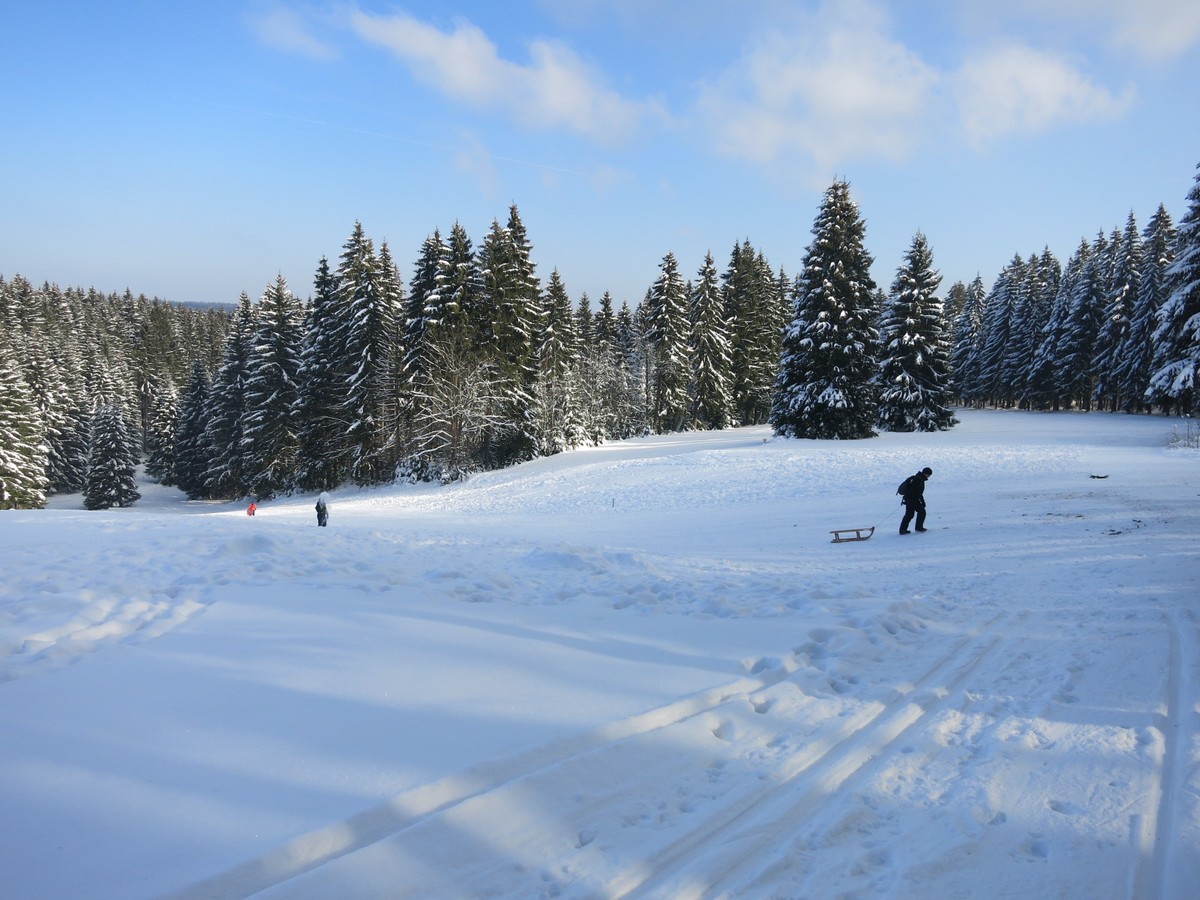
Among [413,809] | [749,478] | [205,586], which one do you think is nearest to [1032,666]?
[413,809]

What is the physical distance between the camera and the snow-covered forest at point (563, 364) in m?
32.2

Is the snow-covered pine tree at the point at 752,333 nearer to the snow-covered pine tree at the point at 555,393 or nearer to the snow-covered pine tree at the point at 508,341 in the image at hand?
the snow-covered pine tree at the point at 555,393

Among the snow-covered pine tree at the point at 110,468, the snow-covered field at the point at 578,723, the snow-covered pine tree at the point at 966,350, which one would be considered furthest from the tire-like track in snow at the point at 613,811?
the snow-covered pine tree at the point at 966,350

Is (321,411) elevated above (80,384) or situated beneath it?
situated beneath

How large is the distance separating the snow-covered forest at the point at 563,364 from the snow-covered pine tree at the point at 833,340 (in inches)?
4.2

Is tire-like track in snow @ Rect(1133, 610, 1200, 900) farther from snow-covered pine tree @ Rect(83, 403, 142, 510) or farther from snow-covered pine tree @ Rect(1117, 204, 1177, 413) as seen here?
snow-covered pine tree @ Rect(83, 403, 142, 510)

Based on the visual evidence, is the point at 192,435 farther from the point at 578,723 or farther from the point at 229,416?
the point at 578,723

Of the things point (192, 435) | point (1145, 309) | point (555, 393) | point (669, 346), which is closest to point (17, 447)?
point (192, 435)

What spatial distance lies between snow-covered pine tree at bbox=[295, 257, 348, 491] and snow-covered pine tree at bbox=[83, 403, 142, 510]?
22.8 meters

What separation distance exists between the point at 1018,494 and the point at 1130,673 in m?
13.5

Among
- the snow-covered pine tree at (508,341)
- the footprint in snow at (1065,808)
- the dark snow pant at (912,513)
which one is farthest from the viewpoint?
the snow-covered pine tree at (508,341)

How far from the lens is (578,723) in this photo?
4.50 meters

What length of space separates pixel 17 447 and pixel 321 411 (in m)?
19.0

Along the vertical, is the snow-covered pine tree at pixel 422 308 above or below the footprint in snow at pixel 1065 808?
above
